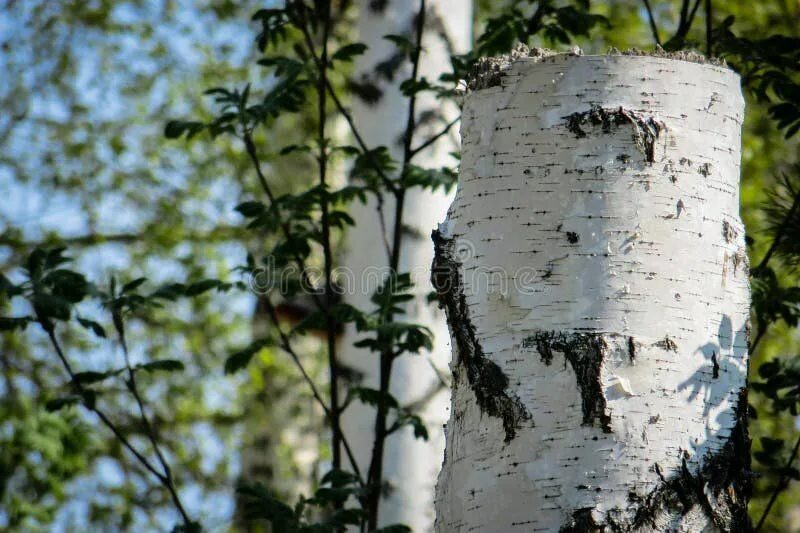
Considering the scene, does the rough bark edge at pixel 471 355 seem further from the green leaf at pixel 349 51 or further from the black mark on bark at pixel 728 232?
the green leaf at pixel 349 51

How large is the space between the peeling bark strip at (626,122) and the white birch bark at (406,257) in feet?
4.35

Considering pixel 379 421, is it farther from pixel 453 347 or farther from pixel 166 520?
pixel 166 520

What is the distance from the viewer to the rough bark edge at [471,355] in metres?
1.54

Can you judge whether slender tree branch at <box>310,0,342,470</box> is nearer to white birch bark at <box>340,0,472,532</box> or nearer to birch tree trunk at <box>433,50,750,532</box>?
white birch bark at <box>340,0,472,532</box>

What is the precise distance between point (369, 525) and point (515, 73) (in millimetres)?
1351

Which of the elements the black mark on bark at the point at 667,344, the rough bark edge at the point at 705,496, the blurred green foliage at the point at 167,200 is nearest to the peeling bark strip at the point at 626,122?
the black mark on bark at the point at 667,344

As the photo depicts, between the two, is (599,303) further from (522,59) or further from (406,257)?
(406,257)

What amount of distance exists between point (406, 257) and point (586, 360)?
4.99 feet

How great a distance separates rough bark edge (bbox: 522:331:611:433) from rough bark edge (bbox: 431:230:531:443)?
0.28 ft

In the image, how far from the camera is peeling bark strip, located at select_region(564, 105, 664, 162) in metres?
1.57

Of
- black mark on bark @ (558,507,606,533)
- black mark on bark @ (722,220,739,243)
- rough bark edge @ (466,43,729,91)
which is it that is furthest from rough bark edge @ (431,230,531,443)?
black mark on bark @ (722,220,739,243)

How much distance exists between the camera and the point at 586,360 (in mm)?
1510

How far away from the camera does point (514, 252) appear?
5.20 ft

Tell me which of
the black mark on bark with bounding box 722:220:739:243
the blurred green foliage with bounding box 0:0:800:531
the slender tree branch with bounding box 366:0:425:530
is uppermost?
the blurred green foliage with bounding box 0:0:800:531
